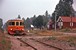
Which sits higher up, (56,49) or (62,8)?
(62,8)

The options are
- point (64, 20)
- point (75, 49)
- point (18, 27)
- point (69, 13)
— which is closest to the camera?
point (75, 49)

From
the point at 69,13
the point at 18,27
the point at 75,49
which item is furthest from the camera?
the point at 69,13

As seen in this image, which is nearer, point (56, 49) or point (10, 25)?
point (56, 49)

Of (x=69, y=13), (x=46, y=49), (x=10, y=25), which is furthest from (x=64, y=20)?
(x=46, y=49)

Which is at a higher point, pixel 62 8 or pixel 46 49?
pixel 62 8

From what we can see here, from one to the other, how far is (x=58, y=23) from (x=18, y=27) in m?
53.4

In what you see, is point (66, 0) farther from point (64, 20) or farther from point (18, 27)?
point (18, 27)

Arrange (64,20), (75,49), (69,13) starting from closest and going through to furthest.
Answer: (75,49) → (64,20) → (69,13)

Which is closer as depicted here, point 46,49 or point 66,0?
point 46,49

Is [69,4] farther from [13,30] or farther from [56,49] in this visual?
[56,49]

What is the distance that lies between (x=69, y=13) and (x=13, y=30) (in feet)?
188

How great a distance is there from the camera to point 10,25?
45.0 meters

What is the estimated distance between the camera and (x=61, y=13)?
330 feet

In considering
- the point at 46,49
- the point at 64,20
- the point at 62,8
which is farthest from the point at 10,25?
the point at 62,8
